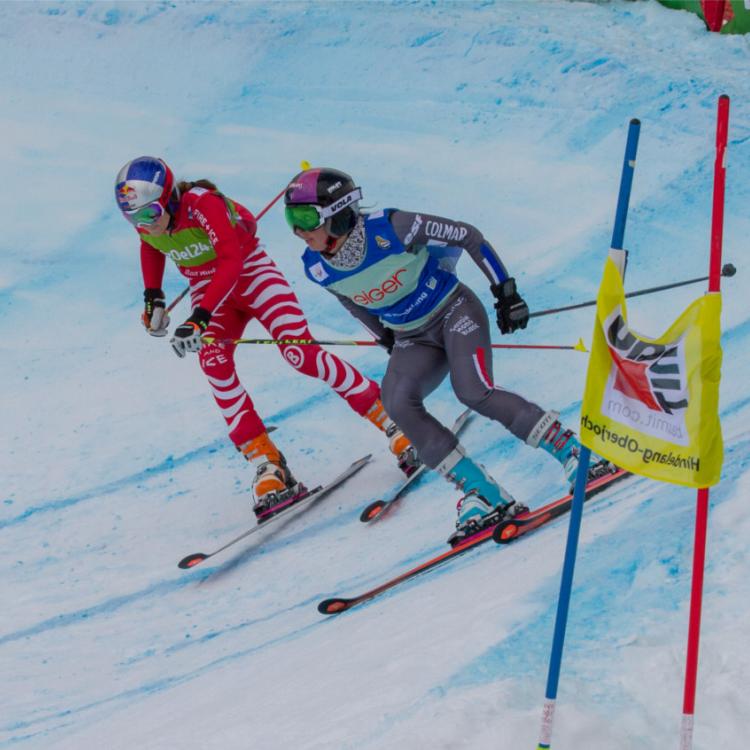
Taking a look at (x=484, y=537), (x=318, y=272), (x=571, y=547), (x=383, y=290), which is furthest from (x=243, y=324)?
(x=571, y=547)

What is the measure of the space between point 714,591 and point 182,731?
164 centimetres

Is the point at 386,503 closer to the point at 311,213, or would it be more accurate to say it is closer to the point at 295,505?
the point at 295,505

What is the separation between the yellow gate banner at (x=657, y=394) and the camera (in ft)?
8.35

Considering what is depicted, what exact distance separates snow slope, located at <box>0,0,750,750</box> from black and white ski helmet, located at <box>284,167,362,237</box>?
1.35 m

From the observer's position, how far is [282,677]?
362 centimetres

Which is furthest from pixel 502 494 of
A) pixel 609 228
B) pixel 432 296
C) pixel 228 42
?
pixel 228 42

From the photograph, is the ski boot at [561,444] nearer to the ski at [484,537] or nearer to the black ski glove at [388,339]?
the ski at [484,537]

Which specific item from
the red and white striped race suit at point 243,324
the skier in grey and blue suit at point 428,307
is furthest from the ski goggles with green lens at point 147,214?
the skier in grey and blue suit at point 428,307

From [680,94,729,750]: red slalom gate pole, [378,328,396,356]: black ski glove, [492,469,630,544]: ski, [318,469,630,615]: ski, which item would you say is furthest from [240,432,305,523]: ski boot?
[680,94,729,750]: red slalom gate pole

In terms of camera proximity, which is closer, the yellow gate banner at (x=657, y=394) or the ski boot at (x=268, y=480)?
the yellow gate banner at (x=657, y=394)

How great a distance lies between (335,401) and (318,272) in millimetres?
2255

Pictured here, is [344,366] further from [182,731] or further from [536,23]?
[536,23]

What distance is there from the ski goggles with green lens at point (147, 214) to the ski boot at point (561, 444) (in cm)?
195

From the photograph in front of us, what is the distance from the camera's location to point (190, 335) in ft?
15.5
